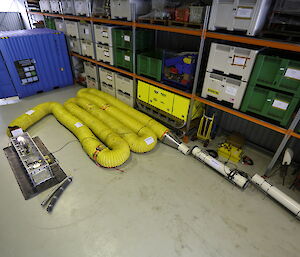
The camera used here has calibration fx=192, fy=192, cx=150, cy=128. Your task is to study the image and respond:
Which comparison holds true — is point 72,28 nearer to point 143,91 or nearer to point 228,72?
point 143,91

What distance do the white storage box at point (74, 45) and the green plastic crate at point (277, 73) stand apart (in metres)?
5.90

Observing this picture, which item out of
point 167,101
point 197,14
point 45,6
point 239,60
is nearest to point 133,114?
point 167,101

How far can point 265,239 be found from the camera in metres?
2.95

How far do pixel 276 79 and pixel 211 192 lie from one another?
2256 millimetres

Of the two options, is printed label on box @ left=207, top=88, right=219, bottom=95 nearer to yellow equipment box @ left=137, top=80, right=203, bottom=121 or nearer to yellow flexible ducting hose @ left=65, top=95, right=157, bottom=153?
yellow equipment box @ left=137, top=80, right=203, bottom=121

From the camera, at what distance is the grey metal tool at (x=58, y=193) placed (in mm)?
3221

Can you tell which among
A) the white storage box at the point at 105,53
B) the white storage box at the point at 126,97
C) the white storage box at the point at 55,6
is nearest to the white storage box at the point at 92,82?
the white storage box at the point at 105,53

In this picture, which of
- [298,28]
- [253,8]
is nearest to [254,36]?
[253,8]

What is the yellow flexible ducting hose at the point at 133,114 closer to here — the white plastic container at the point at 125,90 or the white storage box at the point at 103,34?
the white plastic container at the point at 125,90

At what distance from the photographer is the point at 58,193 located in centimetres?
345

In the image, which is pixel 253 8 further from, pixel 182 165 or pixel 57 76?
pixel 57 76

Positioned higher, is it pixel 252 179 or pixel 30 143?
pixel 30 143

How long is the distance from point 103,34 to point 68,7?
225 cm

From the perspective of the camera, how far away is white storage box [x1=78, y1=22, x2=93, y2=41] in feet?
19.7
